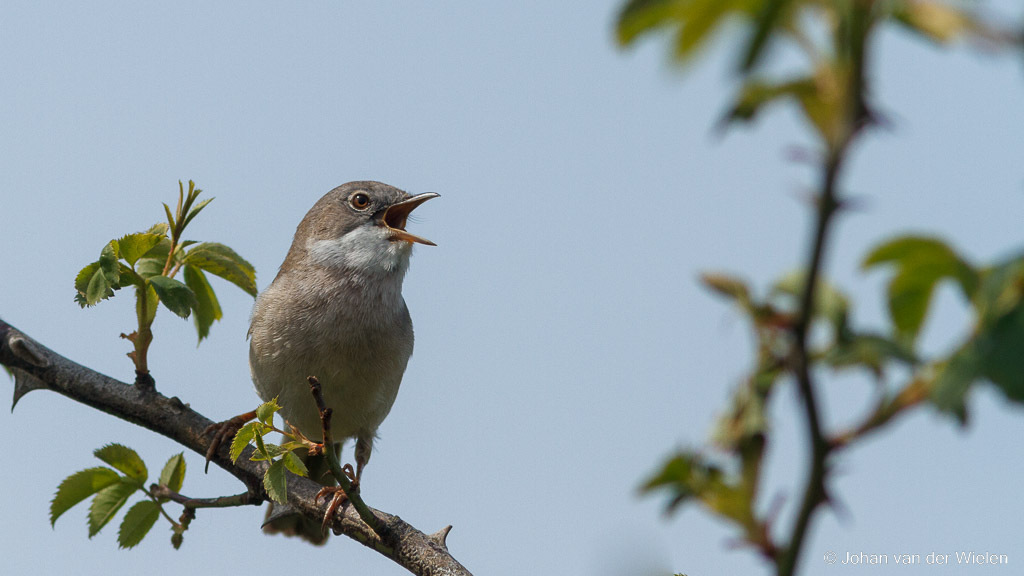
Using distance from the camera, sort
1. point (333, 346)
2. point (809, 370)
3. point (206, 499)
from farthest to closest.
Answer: point (333, 346) → point (206, 499) → point (809, 370)

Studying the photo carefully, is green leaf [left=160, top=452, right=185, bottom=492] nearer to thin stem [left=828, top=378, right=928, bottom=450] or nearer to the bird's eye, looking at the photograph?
the bird's eye

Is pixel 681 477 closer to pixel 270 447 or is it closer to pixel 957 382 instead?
pixel 957 382

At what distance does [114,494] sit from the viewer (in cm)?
419

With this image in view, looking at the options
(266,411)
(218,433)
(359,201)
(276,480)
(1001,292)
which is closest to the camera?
(1001,292)

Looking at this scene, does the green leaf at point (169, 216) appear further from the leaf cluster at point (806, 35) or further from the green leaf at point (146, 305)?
the leaf cluster at point (806, 35)

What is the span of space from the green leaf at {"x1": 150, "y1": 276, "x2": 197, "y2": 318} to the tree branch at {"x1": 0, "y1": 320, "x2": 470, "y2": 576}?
0.72 m

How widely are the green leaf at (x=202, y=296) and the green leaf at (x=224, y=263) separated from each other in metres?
0.05

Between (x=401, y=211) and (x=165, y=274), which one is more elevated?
(x=401, y=211)

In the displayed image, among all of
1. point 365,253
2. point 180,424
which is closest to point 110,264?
point 180,424

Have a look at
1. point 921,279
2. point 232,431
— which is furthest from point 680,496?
point 232,431

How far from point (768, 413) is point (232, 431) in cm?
409

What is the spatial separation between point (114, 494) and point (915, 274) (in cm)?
375

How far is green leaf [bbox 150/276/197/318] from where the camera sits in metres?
3.99

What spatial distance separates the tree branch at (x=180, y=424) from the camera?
13.1ft
